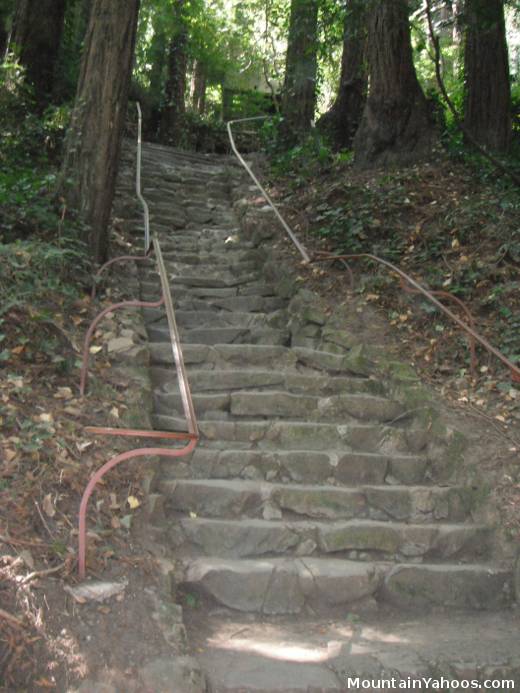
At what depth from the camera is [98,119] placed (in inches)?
225

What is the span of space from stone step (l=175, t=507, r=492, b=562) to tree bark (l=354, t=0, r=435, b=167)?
5.50 metres

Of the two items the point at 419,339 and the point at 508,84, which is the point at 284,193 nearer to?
the point at 508,84

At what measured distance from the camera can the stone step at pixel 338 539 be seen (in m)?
3.73

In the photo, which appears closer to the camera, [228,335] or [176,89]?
[228,335]

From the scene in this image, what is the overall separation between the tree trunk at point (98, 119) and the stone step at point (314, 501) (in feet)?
8.63

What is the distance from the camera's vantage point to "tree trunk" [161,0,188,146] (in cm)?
1391

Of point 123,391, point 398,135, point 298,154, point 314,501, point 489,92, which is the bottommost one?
point 314,501

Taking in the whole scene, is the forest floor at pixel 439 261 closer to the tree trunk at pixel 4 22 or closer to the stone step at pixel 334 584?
the stone step at pixel 334 584

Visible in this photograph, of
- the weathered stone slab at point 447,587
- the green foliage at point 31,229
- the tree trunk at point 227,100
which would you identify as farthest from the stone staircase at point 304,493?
the tree trunk at point 227,100

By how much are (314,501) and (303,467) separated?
30 centimetres

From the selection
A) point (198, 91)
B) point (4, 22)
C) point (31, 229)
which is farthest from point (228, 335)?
point (198, 91)

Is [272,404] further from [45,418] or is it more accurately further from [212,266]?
[212,266]

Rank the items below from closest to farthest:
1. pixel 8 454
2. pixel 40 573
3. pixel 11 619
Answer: pixel 11 619 → pixel 40 573 → pixel 8 454

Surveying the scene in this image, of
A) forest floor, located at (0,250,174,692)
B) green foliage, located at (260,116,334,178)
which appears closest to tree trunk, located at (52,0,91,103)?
green foliage, located at (260,116,334,178)
